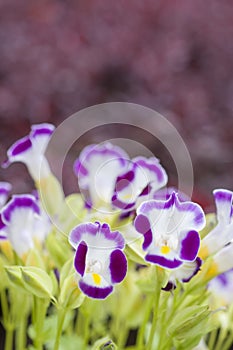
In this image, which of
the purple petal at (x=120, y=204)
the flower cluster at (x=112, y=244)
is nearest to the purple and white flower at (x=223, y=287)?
the flower cluster at (x=112, y=244)

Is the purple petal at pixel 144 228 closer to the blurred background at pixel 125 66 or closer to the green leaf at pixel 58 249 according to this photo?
the green leaf at pixel 58 249

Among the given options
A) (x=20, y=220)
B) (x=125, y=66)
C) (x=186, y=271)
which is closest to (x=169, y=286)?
(x=186, y=271)

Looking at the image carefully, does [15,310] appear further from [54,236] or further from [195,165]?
[195,165]

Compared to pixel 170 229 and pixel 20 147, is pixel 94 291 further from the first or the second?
pixel 20 147

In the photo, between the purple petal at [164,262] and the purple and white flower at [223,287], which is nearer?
the purple petal at [164,262]

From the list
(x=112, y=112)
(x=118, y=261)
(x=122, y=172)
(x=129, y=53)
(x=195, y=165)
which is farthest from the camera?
(x=129, y=53)

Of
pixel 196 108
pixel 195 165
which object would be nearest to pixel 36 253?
pixel 195 165
